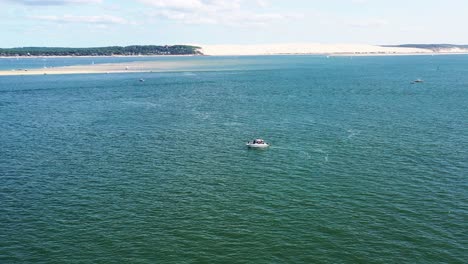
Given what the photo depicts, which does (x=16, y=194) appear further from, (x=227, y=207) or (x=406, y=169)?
(x=406, y=169)

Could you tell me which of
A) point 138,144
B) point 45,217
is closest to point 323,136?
point 138,144

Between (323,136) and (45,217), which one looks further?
(323,136)

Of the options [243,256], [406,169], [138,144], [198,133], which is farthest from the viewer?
[198,133]

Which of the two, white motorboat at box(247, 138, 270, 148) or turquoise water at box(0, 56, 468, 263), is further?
white motorboat at box(247, 138, 270, 148)

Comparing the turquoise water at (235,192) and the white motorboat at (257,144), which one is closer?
the turquoise water at (235,192)

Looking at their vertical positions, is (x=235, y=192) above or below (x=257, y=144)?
below

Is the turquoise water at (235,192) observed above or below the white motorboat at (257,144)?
below

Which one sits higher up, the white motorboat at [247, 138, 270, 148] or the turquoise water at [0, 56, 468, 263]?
the white motorboat at [247, 138, 270, 148]

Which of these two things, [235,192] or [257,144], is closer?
[235,192]
